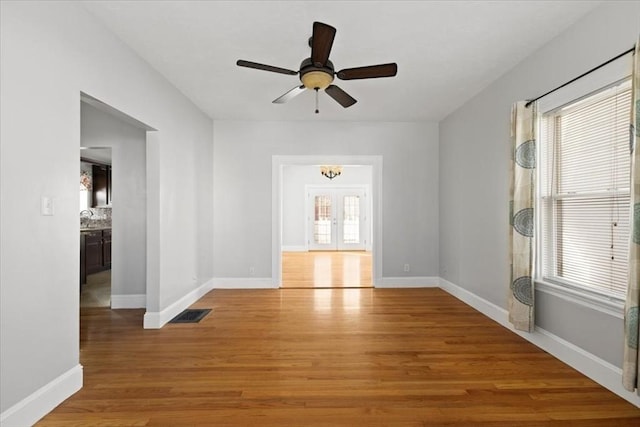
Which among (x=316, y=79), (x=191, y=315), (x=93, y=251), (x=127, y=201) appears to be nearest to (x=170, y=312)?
(x=191, y=315)

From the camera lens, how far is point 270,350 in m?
2.99

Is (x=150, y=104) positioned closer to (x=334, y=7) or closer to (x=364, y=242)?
(x=334, y=7)

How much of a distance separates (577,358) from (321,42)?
306 centimetres

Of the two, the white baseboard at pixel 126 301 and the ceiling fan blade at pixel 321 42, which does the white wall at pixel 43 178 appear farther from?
the white baseboard at pixel 126 301

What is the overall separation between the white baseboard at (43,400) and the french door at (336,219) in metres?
8.66

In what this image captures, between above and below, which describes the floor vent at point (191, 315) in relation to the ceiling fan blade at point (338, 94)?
below

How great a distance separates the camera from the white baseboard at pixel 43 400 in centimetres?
184

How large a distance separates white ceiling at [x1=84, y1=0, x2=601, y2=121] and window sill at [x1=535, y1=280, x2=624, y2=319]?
2.11 m

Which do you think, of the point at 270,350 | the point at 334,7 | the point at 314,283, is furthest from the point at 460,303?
the point at 334,7

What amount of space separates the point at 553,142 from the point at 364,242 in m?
8.00

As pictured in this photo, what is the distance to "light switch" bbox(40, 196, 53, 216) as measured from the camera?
2.06 m

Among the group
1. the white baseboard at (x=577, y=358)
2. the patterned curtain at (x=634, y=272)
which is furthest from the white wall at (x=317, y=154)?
the patterned curtain at (x=634, y=272)

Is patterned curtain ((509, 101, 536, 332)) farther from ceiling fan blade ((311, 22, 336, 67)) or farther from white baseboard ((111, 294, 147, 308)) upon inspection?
white baseboard ((111, 294, 147, 308))

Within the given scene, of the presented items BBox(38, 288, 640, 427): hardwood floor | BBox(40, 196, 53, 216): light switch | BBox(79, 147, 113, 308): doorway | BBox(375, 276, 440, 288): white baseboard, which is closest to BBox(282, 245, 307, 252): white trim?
BBox(79, 147, 113, 308): doorway
